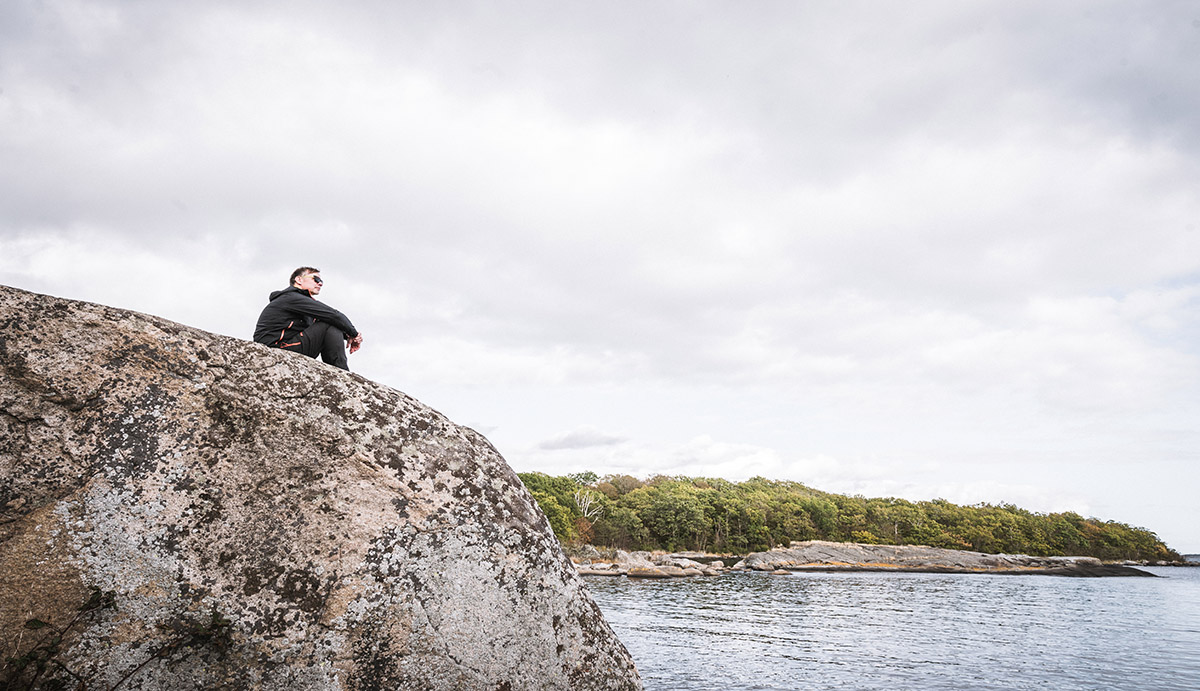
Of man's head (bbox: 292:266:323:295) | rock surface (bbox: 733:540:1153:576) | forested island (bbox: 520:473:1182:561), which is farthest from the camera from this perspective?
forested island (bbox: 520:473:1182:561)

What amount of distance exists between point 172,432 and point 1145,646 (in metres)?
39.6

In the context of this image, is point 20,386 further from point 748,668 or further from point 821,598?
point 821,598

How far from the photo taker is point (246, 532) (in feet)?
13.4

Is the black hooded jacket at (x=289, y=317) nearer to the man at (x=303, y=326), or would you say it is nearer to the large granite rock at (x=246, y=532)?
the man at (x=303, y=326)

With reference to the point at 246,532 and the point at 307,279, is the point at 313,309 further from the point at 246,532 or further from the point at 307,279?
the point at 246,532

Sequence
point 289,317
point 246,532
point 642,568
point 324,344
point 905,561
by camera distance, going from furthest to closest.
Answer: point 905,561, point 642,568, point 324,344, point 289,317, point 246,532

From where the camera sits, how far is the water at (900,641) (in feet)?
65.1

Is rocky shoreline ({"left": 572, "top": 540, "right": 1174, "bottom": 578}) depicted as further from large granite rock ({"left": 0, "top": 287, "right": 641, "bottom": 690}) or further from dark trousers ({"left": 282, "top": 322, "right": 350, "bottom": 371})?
large granite rock ({"left": 0, "top": 287, "right": 641, "bottom": 690})

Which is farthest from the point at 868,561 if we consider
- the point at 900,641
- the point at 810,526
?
the point at 900,641

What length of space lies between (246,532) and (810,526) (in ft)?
513

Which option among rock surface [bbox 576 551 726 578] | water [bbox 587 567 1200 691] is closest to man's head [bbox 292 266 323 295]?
water [bbox 587 567 1200 691]

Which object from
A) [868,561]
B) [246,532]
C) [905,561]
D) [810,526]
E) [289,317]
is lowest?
[868,561]

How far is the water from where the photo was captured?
781 inches

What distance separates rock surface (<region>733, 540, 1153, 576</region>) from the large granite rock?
10635cm
